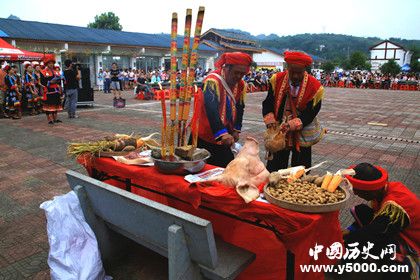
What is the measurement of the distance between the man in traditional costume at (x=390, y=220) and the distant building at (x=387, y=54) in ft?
271

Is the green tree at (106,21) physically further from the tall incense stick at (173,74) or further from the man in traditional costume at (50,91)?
the tall incense stick at (173,74)

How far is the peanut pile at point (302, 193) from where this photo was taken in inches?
77.8

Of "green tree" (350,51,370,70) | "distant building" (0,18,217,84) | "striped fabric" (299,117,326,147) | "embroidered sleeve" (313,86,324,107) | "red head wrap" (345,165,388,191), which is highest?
"green tree" (350,51,370,70)

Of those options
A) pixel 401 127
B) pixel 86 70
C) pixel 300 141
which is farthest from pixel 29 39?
pixel 300 141

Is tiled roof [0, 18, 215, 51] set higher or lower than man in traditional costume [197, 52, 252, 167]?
higher

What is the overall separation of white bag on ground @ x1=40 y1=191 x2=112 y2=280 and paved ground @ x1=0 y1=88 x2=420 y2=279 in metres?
0.39

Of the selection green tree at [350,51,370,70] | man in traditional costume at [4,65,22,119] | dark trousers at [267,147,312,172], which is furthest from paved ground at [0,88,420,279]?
green tree at [350,51,370,70]

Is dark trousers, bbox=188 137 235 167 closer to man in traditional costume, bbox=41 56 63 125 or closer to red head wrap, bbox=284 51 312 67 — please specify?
red head wrap, bbox=284 51 312 67

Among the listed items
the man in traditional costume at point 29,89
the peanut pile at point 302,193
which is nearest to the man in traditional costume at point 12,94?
the man in traditional costume at point 29,89

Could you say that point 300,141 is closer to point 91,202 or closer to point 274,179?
point 274,179

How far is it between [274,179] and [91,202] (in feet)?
4.86

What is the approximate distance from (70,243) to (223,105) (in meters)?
1.67

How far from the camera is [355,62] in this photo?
62.8 metres

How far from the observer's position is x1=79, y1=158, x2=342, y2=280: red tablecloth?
1.95 metres
